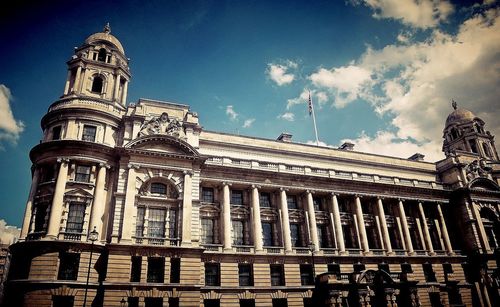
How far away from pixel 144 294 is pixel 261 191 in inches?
698

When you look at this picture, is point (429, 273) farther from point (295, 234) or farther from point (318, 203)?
point (295, 234)

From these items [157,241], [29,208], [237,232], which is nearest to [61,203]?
[29,208]

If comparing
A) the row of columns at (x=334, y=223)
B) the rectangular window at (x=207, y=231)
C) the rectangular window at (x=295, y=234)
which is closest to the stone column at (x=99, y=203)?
the rectangular window at (x=207, y=231)

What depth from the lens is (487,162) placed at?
56.7m

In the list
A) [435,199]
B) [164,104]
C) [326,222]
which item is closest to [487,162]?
[435,199]

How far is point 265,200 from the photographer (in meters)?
42.4

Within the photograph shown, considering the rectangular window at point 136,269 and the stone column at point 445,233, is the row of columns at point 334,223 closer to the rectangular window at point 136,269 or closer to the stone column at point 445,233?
the stone column at point 445,233

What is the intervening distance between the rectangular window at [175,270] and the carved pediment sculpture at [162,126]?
13.1 meters

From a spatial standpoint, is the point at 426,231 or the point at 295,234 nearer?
the point at 295,234

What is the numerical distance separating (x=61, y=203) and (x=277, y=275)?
22578mm

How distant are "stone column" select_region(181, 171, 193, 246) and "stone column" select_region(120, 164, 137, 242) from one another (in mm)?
4685

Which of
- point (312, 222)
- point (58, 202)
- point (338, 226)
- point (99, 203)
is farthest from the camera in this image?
point (338, 226)

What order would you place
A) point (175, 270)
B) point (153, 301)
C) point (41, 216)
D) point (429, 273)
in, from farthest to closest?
point (429, 273), point (41, 216), point (175, 270), point (153, 301)

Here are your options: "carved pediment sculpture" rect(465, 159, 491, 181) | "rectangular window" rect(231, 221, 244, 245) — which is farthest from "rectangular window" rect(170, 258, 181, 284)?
"carved pediment sculpture" rect(465, 159, 491, 181)
